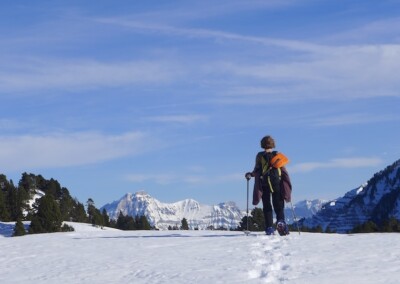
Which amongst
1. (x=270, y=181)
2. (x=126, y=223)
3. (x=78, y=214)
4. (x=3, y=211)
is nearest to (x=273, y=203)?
(x=270, y=181)

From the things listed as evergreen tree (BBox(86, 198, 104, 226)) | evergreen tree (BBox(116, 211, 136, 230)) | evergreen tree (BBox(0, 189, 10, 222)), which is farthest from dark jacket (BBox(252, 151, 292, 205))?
evergreen tree (BBox(116, 211, 136, 230))

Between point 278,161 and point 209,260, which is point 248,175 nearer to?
point 278,161

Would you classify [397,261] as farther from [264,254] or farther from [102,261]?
[102,261]

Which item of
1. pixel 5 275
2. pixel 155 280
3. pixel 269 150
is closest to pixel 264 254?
pixel 155 280

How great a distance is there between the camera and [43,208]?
8781 cm

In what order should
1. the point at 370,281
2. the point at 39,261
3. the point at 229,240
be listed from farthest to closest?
the point at 229,240 < the point at 39,261 < the point at 370,281

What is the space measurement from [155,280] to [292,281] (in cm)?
271

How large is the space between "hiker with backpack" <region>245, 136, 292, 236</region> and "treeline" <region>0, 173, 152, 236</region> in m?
69.7

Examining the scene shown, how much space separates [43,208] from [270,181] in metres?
73.1

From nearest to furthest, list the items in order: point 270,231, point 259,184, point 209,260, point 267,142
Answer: point 209,260, point 270,231, point 267,142, point 259,184

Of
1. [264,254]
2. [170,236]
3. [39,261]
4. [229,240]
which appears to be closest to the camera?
[264,254]

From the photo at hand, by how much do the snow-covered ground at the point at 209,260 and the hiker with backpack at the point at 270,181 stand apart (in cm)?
75

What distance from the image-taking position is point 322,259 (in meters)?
13.9

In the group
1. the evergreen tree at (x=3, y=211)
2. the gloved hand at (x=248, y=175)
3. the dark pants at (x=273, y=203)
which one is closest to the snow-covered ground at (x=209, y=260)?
the dark pants at (x=273, y=203)
